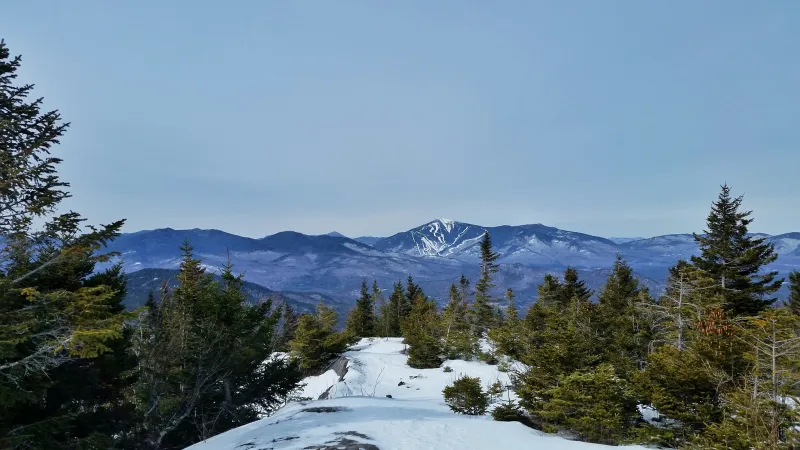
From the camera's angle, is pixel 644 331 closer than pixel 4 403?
No

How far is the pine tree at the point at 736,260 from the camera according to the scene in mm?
19547

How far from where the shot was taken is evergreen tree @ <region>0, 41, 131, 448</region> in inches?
321

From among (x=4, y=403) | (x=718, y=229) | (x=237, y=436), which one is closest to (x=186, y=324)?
(x=237, y=436)

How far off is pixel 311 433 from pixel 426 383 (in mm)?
18457

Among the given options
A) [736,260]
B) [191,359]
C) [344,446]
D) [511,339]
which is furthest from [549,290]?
[344,446]

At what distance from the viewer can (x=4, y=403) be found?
8062 millimetres

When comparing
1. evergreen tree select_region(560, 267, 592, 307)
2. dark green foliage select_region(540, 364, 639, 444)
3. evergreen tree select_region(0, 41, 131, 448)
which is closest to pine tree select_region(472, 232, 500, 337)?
evergreen tree select_region(560, 267, 592, 307)

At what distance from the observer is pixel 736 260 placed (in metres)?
19.5

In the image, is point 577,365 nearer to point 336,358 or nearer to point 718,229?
point 718,229

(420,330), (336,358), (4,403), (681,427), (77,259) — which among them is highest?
(77,259)

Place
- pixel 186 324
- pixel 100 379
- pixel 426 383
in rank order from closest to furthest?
pixel 100 379 → pixel 186 324 → pixel 426 383

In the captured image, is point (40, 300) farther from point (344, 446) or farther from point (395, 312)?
point (395, 312)

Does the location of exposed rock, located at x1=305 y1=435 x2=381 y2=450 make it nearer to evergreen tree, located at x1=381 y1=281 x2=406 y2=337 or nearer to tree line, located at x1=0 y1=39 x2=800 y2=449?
tree line, located at x1=0 y1=39 x2=800 y2=449

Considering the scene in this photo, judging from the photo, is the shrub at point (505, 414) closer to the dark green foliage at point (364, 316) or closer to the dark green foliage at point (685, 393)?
the dark green foliage at point (685, 393)
